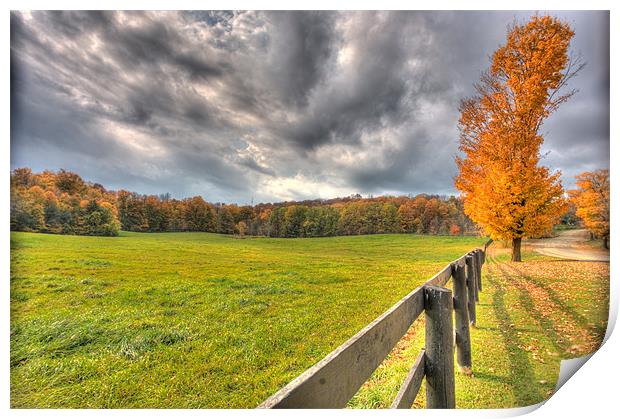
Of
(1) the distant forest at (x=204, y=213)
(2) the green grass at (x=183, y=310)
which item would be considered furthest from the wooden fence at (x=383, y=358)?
(1) the distant forest at (x=204, y=213)

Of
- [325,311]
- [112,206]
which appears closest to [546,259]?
[325,311]

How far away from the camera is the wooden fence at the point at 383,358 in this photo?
32.0 inches

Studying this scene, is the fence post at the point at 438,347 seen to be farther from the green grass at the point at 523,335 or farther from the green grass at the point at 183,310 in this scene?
the green grass at the point at 183,310

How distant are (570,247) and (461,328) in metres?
3.38

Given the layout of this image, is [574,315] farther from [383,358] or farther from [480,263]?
[383,358]

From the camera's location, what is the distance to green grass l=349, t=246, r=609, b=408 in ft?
9.49

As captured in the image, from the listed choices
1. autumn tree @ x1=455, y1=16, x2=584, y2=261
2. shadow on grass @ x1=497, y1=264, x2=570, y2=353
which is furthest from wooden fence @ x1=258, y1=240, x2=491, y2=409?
autumn tree @ x1=455, y1=16, x2=584, y2=261

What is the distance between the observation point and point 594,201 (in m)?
4.39

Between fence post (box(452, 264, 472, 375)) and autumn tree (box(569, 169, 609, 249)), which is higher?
autumn tree (box(569, 169, 609, 249))

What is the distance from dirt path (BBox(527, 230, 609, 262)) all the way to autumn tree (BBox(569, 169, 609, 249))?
155mm

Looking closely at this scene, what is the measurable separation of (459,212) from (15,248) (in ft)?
→ 24.0

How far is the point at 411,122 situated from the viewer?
17.4ft

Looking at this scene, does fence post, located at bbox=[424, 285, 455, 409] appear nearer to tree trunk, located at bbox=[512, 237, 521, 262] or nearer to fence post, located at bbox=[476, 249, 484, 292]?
fence post, located at bbox=[476, 249, 484, 292]

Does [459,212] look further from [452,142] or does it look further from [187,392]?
[187,392]
